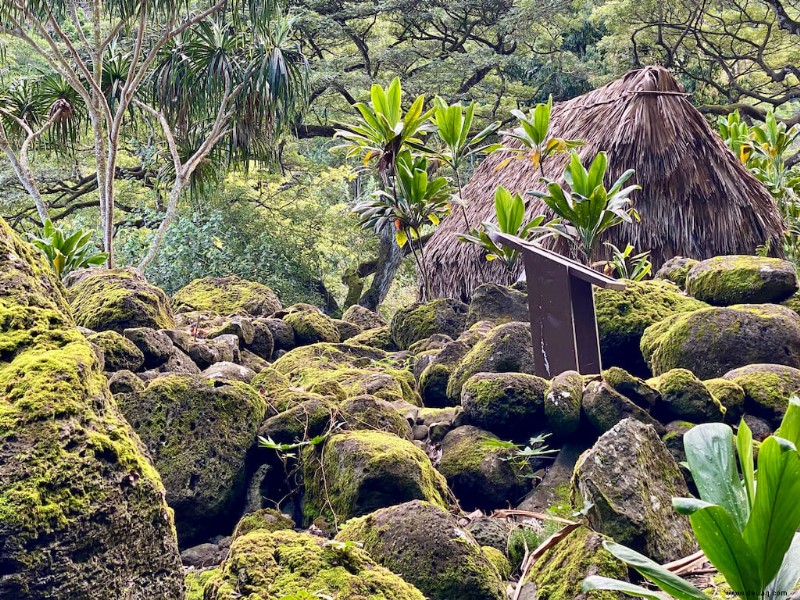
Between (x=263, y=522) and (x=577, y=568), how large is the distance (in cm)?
142

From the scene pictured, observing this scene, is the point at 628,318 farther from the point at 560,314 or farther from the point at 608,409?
the point at 608,409

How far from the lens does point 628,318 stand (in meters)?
5.97

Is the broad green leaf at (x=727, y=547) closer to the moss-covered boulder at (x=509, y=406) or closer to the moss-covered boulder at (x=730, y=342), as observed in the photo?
the moss-covered boulder at (x=509, y=406)

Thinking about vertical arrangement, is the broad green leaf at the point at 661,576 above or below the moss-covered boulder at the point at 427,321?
above

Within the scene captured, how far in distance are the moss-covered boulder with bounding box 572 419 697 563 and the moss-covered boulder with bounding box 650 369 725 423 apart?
958 millimetres

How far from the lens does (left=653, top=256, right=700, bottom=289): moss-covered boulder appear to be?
716cm

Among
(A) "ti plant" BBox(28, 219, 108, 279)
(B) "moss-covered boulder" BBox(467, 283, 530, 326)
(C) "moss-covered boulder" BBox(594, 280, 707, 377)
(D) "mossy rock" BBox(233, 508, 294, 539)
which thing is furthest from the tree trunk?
(D) "mossy rock" BBox(233, 508, 294, 539)

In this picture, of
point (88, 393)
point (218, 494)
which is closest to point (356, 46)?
point (218, 494)

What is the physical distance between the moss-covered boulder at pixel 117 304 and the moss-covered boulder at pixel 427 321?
1.88m

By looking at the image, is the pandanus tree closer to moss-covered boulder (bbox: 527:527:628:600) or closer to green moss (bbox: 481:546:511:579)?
green moss (bbox: 481:546:511:579)

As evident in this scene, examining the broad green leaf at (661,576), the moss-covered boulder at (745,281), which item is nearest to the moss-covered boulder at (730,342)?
the moss-covered boulder at (745,281)

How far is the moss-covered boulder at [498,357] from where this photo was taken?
5.30m

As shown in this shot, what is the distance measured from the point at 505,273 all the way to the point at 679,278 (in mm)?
1918

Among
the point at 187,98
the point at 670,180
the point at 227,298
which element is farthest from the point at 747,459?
the point at 187,98
